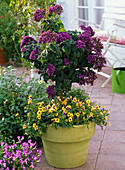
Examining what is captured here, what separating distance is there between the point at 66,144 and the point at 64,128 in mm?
145

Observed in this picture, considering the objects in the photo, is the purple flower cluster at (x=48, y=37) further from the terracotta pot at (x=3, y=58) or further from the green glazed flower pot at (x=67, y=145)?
the terracotta pot at (x=3, y=58)

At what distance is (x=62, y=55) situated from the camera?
2.48 meters

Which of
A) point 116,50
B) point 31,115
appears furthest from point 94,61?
point 116,50

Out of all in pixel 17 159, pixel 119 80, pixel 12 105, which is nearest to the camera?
pixel 17 159

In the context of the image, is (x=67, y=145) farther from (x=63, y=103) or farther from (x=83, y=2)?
(x=83, y=2)

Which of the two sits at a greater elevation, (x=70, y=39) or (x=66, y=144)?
(x=70, y=39)

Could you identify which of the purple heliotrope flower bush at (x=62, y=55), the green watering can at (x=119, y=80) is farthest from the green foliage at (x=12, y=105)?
the green watering can at (x=119, y=80)

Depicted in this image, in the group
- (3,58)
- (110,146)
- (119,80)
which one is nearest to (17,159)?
(110,146)

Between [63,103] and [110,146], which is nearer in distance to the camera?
[63,103]

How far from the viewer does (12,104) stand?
9.06 ft

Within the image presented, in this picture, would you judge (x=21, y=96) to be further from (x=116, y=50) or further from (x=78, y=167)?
(x=116, y=50)

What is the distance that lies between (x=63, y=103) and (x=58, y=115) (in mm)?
182

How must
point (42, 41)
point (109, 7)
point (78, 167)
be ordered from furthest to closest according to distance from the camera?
point (109, 7), point (78, 167), point (42, 41)

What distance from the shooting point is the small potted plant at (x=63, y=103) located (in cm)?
240
